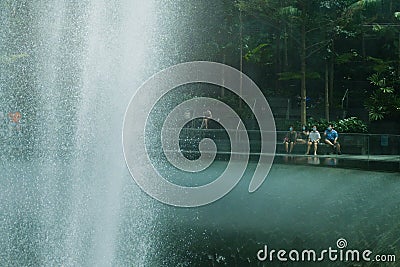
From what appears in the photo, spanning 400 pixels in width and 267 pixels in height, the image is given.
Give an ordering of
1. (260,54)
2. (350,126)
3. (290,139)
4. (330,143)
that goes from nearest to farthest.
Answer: (330,143), (290,139), (350,126), (260,54)

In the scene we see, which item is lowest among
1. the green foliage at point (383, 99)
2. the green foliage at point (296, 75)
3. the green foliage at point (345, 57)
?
the green foliage at point (383, 99)

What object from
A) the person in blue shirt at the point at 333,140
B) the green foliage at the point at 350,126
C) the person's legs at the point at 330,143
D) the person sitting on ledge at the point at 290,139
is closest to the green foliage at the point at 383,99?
the green foliage at the point at 350,126

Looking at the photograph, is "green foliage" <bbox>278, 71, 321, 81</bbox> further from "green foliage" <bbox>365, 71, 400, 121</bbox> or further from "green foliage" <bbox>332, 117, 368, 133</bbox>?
"green foliage" <bbox>332, 117, 368, 133</bbox>

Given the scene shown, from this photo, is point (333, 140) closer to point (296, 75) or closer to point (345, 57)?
point (296, 75)

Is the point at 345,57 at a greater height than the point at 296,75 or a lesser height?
greater

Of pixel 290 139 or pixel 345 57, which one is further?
pixel 345 57

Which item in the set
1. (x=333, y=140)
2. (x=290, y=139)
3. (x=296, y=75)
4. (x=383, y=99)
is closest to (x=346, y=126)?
(x=383, y=99)

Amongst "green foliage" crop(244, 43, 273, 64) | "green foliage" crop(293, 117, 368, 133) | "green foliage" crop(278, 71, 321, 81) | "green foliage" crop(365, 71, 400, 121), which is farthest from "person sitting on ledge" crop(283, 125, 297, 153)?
"green foliage" crop(244, 43, 273, 64)

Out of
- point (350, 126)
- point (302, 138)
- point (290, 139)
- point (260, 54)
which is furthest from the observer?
point (260, 54)

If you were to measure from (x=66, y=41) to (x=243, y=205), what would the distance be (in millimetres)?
3312

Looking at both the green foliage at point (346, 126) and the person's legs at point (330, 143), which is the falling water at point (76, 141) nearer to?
the person's legs at point (330, 143)

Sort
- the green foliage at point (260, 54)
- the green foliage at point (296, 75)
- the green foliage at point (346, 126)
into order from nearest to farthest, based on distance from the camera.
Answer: the green foliage at point (346, 126) < the green foliage at point (296, 75) < the green foliage at point (260, 54)

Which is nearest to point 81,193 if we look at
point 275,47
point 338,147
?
point 338,147

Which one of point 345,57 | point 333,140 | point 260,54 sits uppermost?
point 260,54
